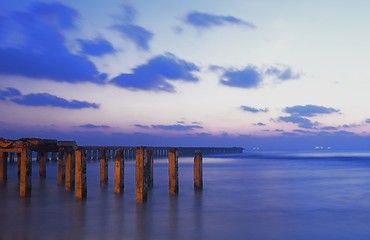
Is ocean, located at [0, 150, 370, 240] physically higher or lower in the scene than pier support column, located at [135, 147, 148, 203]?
lower

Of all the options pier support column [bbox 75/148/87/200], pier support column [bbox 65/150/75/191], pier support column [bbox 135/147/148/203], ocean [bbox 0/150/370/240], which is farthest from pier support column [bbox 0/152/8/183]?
pier support column [bbox 135/147/148/203]

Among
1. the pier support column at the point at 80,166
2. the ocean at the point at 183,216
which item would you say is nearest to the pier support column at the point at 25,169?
the ocean at the point at 183,216

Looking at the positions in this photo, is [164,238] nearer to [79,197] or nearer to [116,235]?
[116,235]

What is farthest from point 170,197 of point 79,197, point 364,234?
point 364,234

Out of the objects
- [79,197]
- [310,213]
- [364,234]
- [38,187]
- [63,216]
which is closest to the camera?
[364,234]

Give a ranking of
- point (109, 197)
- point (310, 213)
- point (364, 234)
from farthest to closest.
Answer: point (109, 197) < point (310, 213) < point (364, 234)

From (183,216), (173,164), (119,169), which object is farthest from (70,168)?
(183,216)

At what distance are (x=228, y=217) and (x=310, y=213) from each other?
2.67 m

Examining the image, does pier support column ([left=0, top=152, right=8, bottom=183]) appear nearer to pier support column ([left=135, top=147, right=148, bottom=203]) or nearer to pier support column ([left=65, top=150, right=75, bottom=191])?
pier support column ([left=65, top=150, right=75, bottom=191])

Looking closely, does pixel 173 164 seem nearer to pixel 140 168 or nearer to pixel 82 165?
pixel 140 168

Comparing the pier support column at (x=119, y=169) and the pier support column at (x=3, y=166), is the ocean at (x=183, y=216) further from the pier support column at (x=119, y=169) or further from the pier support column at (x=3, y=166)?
the pier support column at (x=3, y=166)

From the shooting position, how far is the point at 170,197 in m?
15.8

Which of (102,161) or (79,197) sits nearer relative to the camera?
(79,197)

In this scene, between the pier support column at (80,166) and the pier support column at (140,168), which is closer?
the pier support column at (140,168)
